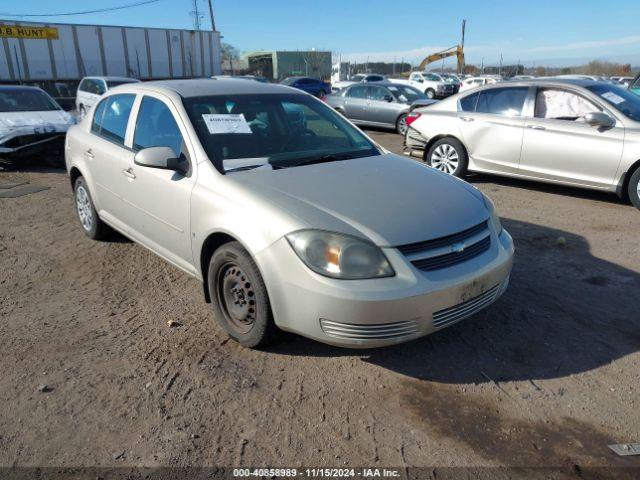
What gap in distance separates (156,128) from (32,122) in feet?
22.3

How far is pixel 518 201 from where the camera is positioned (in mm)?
6879

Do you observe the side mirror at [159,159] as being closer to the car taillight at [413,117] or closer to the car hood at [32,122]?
the car taillight at [413,117]

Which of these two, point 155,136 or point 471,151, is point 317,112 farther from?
point 471,151

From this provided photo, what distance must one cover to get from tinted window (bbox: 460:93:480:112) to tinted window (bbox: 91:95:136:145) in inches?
204

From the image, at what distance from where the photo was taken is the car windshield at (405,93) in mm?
13992

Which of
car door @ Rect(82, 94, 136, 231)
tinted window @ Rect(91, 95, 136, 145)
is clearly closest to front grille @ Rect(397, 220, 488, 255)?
car door @ Rect(82, 94, 136, 231)

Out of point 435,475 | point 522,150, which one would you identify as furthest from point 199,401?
point 522,150

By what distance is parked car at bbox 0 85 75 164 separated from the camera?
8.96m

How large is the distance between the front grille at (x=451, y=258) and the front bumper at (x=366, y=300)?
32 millimetres

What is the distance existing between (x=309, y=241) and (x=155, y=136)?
187cm

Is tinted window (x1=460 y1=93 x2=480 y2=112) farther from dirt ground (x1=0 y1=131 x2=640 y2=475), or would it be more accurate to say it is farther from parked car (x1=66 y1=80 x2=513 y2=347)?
parked car (x1=66 y1=80 x2=513 y2=347)

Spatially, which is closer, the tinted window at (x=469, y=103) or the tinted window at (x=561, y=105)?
the tinted window at (x=561, y=105)

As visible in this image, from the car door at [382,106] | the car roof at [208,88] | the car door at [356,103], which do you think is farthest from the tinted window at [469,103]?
the car door at [356,103]

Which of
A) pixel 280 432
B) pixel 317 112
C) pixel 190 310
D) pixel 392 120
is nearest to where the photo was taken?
pixel 280 432
